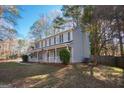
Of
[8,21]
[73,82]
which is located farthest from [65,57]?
[73,82]

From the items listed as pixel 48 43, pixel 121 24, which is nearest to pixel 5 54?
pixel 48 43

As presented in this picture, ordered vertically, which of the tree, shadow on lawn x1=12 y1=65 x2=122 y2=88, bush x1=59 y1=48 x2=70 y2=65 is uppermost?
the tree

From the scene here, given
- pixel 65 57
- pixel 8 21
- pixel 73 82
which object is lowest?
pixel 73 82

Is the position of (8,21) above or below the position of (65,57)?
above

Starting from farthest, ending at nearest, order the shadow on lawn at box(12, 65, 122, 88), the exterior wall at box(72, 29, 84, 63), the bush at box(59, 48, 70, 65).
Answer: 1. the exterior wall at box(72, 29, 84, 63)
2. the bush at box(59, 48, 70, 65)
3. the shadow on lawn at box(12, 65, 122, 88)

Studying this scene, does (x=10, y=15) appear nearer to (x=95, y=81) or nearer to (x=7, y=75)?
(x=7, y=75)

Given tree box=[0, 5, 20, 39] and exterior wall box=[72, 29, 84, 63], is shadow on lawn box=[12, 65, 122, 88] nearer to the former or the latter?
tree box=[0, 5, 20, 39]

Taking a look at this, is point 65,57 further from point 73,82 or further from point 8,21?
point 73,82

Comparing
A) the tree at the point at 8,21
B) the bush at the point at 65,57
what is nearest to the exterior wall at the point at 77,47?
the bush at the point at 65,57

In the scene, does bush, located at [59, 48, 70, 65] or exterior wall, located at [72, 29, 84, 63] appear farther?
exterior wall, located at [72, 29, 84, 63]

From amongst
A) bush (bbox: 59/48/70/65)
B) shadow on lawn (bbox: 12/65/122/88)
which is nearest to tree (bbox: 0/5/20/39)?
bush (bbox: 59/48/70/65)

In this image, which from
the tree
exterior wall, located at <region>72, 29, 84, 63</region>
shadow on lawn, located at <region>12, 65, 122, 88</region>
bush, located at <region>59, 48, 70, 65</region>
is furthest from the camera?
exterior wall, located at <region>72, 29, 84, 63</region>
